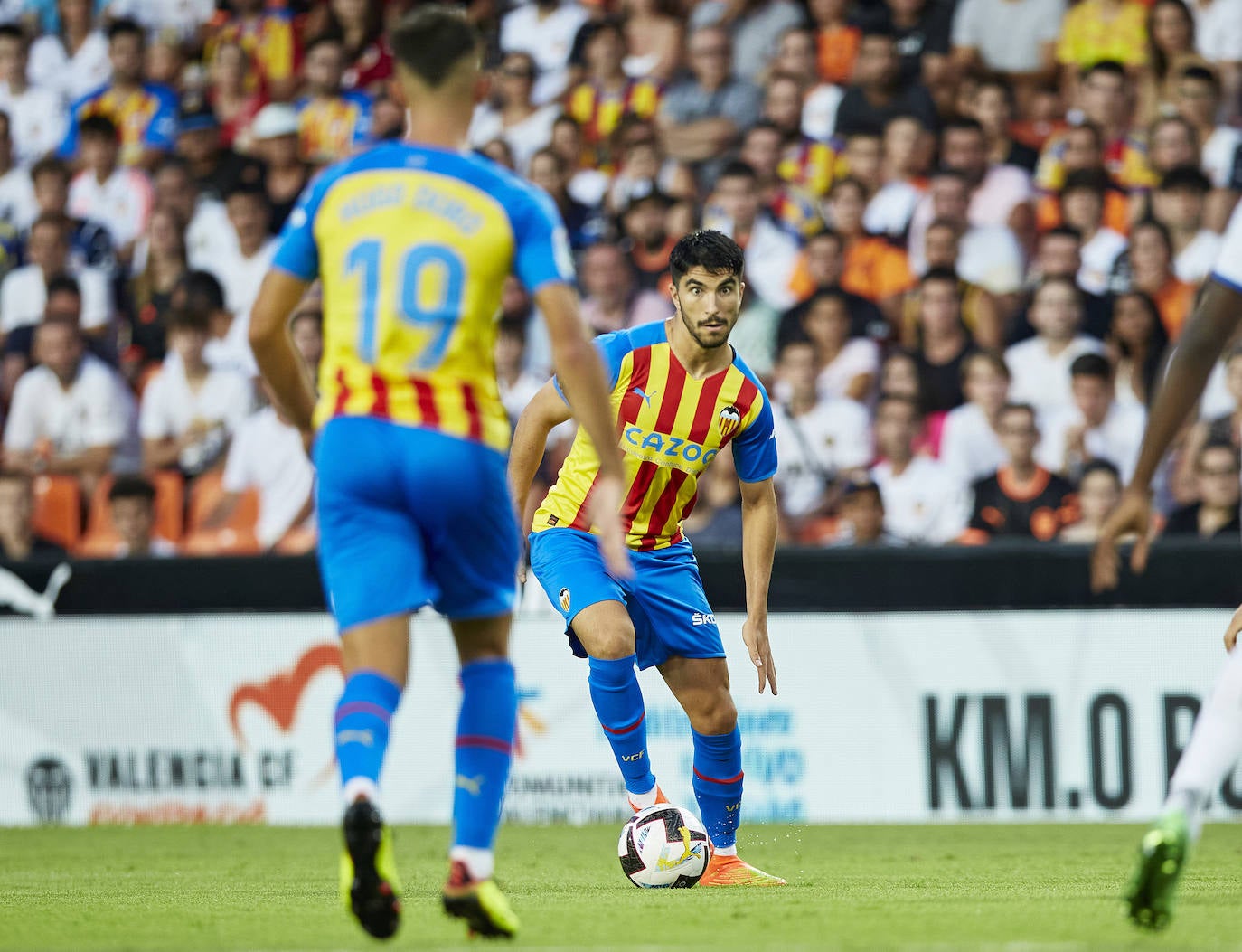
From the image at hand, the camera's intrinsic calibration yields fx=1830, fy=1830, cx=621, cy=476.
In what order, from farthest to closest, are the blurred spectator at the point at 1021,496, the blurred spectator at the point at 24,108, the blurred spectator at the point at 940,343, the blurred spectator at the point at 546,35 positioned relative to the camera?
the blurred spectator at the point at 24,108, the blurred spectator at the point at 546,35, the blurred spectator at the point at 940,343, the blurred spectator at the point at 1021,496

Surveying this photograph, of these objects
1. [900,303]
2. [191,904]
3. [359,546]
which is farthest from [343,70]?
[359,546]

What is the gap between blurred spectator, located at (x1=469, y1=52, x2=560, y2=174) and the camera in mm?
13844

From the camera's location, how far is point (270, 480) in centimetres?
1207

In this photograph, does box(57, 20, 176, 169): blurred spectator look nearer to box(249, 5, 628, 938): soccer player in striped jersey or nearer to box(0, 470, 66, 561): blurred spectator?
box(0, 470, 66, 561): blurred spectator

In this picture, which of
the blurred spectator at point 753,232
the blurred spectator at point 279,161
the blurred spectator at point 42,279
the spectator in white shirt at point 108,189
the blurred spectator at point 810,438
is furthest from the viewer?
the spectator in white shirt at point 108,189

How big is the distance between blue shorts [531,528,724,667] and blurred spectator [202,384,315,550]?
5.13m

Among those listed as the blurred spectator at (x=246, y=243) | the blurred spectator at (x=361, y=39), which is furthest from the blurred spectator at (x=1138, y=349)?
the blurred spectator at (x=361, y=39)

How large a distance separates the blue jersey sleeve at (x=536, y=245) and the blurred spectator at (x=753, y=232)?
26.3ft

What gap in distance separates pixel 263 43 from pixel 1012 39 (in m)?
6.05

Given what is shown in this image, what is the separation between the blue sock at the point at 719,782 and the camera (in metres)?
6.97

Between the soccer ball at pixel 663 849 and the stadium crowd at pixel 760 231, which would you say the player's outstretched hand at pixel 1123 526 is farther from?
the stadium crowd at pixel 760 231

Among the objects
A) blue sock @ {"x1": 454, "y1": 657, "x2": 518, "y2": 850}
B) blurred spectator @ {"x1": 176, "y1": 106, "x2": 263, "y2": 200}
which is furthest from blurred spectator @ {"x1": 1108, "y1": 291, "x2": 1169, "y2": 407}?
blue sock @ {"x1": 454, "y1": 657, "x2": 518, "y2": 850}

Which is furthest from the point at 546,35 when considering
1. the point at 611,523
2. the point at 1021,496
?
the point at 611,523

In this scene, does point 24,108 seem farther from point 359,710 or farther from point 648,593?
point 359,710
